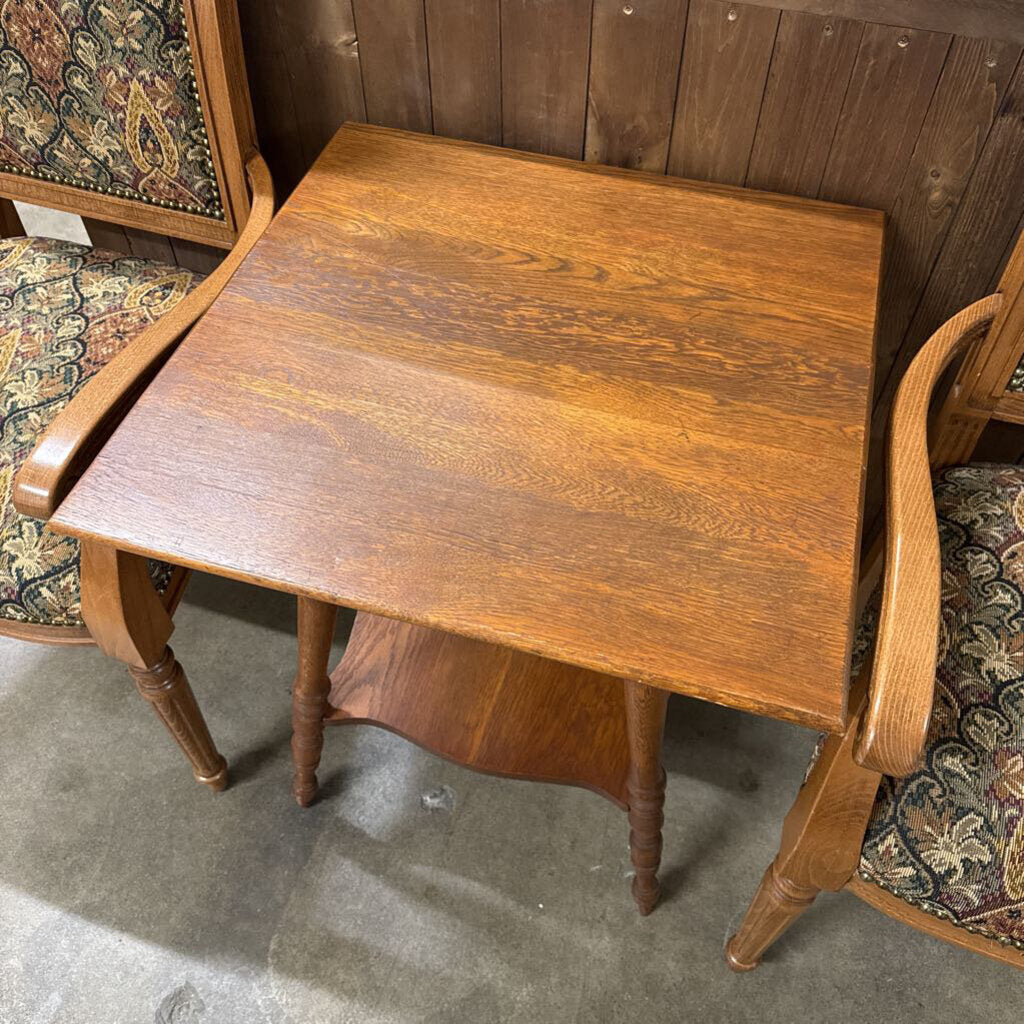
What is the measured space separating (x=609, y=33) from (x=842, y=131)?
11.6 inches

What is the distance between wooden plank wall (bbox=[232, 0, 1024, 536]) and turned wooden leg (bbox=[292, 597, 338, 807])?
2.20 feet

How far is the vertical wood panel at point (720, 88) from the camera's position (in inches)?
41.6

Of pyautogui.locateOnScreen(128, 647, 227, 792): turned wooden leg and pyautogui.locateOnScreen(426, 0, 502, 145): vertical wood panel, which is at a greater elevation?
pyautogui.locateOnScreen(426, 0, 502, 145): vertical wood panel

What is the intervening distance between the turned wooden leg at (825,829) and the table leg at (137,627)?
2.47 ft

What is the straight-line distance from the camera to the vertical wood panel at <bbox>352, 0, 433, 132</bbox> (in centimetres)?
118

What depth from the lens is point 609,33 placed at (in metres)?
1.11

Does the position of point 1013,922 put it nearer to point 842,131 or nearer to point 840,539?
point 840,539

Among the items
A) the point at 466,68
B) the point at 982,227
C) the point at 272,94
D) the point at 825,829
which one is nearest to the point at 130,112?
the point at 272,94

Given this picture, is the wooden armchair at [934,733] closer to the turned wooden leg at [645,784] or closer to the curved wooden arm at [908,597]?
the curved wooden arm at [908,597]

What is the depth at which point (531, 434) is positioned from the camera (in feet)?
3.05

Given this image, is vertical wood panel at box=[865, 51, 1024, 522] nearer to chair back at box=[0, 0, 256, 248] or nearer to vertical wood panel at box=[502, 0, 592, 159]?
vertical wood panel at box=[502, 0, 592, 159]

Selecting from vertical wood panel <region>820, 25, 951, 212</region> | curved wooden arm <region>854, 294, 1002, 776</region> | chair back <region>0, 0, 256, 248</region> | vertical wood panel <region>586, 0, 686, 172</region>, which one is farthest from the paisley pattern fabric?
curved wooden arm <region>854, 294, 1002, 776</region>

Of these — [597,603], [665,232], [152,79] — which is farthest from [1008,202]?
[152,79]

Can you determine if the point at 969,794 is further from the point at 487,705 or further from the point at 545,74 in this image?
the point at 545,74
